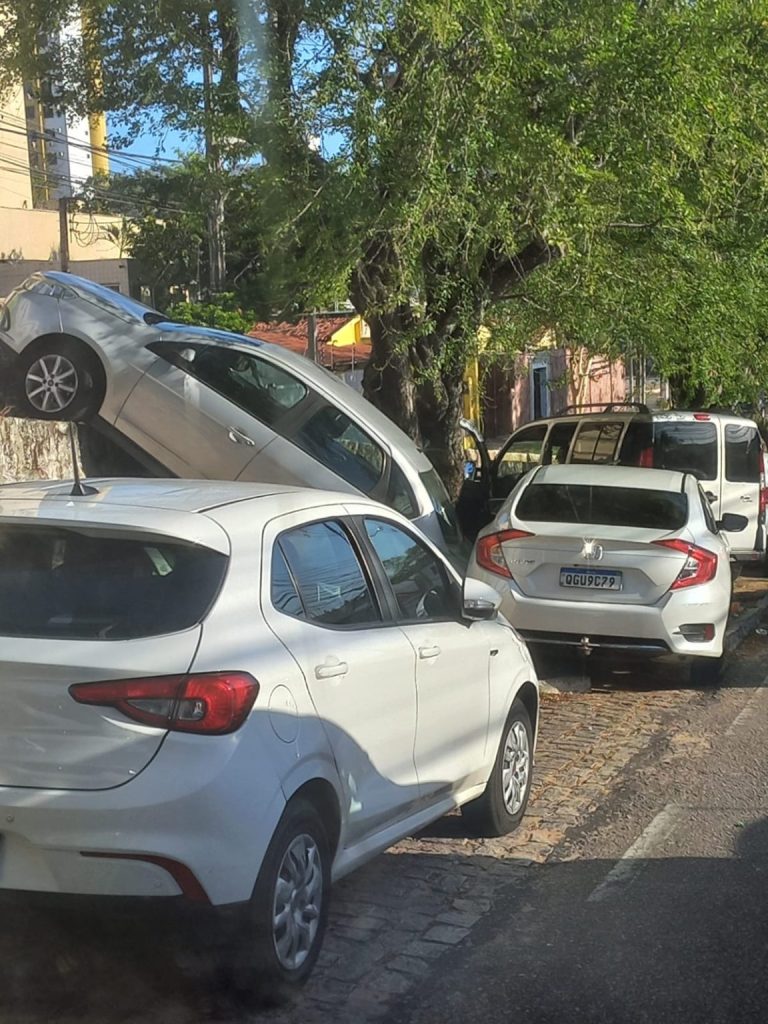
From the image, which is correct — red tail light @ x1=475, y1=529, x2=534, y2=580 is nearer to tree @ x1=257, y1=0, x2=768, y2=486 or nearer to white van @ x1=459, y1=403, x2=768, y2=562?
tree @ x1=257, y1=0, x2=768, y2=486

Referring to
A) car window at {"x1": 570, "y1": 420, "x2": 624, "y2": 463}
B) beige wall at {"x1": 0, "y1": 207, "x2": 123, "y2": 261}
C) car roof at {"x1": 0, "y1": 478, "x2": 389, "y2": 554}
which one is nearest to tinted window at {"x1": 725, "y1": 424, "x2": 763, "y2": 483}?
car window at {"x1": 570, "y1": 420, "x2": 624, "y2": 463}

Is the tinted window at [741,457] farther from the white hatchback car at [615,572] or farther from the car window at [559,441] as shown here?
the white hatchback car at [615,572]

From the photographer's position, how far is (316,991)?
4469mm

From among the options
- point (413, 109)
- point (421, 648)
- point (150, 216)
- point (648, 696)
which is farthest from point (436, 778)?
point (150, 216)

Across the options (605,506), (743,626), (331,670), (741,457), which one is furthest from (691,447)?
(331,670)

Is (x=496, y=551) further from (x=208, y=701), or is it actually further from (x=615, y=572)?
(x=208, y=701)

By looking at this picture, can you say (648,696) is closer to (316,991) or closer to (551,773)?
(551,773)

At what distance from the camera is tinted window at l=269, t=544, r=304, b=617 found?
4.39m

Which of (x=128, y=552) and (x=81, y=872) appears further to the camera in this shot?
(x=128, y=552)

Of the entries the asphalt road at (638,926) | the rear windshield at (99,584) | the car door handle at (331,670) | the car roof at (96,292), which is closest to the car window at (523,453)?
the car roof at (96,292)

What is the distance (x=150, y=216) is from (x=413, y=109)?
30.2 ft

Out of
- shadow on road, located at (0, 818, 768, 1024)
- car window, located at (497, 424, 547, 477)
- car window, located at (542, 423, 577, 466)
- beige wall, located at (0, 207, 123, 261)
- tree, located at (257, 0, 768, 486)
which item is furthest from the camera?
beige wall, located at (0, 207, 123, 261)

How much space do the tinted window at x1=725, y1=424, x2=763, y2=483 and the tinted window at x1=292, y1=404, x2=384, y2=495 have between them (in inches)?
185

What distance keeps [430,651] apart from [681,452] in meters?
9.37
